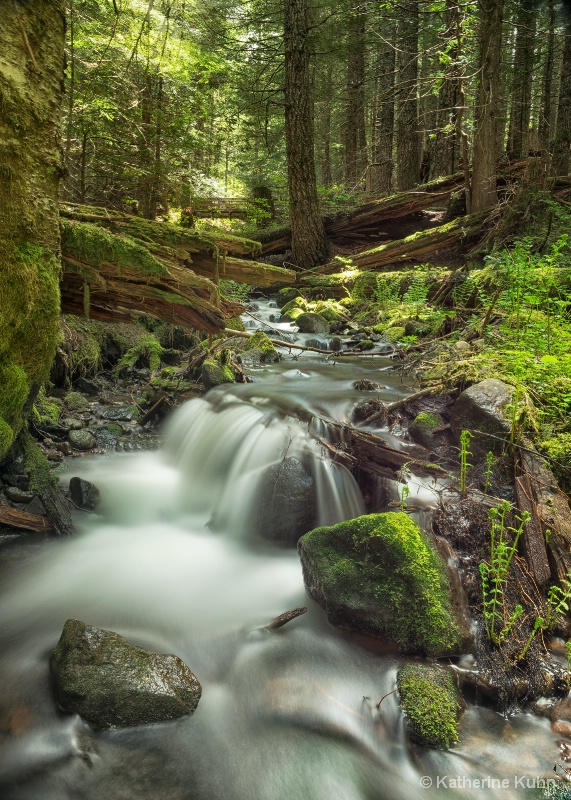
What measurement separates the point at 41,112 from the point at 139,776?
12.5 feet

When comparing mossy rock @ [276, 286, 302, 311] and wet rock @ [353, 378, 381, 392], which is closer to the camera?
wet rock @ [353, 378, 381, 392]

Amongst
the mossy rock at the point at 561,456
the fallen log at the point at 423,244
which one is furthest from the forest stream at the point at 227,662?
the fallen log at the point at 423,244

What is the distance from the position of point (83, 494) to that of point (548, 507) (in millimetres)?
4216

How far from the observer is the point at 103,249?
3.78 metres

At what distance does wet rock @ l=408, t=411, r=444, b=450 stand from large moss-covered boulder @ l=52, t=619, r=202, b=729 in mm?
3160

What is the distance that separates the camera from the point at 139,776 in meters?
2.42

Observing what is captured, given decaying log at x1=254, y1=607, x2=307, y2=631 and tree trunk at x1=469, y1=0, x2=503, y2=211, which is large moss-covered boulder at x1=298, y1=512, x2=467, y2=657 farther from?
tree trunk at x1=469, y1=0, x2=503, y2=211

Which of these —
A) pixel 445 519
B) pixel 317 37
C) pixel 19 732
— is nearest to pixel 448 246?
pixel 317 37

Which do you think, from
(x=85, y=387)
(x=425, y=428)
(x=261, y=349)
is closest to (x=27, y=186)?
(x=425, y=428)

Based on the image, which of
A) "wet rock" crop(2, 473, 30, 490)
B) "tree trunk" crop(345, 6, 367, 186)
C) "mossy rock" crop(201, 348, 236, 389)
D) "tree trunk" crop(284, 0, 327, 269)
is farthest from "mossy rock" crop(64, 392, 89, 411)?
"tree trunk" crop(345, 6, 367, 186)

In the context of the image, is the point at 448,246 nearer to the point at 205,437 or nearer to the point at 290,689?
the point at 205,437

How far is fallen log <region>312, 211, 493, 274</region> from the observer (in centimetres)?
1052

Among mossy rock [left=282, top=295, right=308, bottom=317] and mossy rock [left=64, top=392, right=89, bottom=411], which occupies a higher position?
mossy rock [left=282, top=295, right=308, bottom=317]

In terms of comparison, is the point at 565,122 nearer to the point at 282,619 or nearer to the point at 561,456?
the point at 561,456
